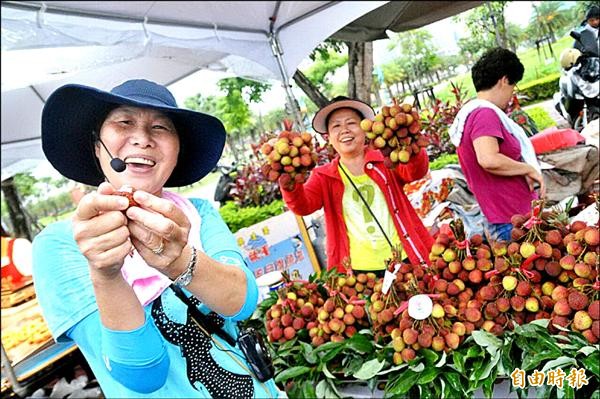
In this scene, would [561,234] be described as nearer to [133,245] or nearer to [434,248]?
[434,248]

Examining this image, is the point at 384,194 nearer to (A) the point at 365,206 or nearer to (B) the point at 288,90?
(A) the point at 365,206

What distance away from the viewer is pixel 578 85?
59.0 inches

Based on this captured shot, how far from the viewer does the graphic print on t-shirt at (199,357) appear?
0.70 metres

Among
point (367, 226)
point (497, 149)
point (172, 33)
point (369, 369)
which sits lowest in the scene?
point (369, 369)

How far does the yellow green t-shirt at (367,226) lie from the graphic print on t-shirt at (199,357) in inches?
36.7

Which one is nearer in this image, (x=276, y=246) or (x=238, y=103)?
(x=238, y=103)

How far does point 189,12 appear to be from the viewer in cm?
114

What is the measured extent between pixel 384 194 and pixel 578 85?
2.43 feet

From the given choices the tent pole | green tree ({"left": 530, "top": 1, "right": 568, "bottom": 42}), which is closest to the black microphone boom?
the tent pole

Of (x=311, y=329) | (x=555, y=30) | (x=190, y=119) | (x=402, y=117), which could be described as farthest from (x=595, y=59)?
(x=190, y=119)

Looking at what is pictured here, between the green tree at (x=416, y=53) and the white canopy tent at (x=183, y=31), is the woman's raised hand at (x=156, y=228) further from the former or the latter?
the green tree at (x=416, y=53)

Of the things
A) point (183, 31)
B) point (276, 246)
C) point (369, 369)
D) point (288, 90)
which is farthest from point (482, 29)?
point (276, 246)

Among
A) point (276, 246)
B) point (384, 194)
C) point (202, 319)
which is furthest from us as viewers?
point (276, 246)

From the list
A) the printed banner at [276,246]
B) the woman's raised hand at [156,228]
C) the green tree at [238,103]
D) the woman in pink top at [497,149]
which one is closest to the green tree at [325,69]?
the green tree at [238,103]
